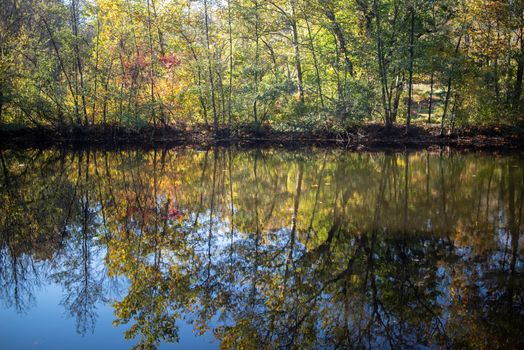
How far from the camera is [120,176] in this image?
12.8m

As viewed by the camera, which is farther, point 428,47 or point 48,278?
point 428,47

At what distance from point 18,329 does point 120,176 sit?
886 centimetres

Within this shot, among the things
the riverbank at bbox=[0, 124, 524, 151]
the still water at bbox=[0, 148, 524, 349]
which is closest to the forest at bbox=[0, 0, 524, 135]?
the riverbank at bbox=[0, 124, 524, 151]

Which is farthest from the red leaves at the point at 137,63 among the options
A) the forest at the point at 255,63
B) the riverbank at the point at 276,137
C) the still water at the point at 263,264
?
the still water at the point at 263,264

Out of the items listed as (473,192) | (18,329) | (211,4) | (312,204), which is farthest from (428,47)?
(18,329)

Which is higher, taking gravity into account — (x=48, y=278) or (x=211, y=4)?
(x=211, y=4)

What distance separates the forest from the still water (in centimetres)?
1219

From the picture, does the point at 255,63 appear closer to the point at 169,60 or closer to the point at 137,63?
the point at 169,60

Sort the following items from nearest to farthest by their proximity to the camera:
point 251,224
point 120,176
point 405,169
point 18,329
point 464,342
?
point 464,342 → point 18,329 → point 251,224 → point 120,176 → point 405,169

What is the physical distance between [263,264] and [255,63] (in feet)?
68.2

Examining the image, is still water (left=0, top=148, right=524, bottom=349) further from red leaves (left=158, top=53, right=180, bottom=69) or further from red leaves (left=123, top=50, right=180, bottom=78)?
red leaves (left=158, top=53, right=180, bottom=69)

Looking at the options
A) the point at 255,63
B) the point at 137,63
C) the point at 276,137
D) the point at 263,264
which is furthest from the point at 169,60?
the point at 263,264

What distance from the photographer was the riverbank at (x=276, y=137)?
72.5ft

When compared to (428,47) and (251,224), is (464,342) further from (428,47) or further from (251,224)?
(428,47)
